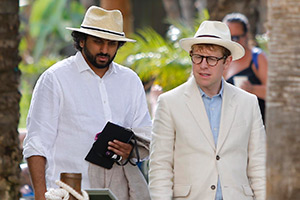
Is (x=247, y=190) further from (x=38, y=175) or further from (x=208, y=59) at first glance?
(x=38, y=175)

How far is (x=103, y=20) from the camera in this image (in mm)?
6102

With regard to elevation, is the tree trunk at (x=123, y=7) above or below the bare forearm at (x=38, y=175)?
above

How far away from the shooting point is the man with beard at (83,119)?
5.76 metres

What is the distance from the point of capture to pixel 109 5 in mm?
16469

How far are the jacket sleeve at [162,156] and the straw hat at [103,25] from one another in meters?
0.81

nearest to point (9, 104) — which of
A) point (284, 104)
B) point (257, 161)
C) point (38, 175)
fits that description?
point (38, 175)

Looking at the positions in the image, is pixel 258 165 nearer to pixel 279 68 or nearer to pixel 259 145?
pixel 259 145

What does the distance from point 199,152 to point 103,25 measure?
1.33m

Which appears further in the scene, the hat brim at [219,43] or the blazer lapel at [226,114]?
the hat brim at [219,43]

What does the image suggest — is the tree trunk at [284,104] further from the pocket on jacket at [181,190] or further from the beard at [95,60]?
the beard at [95,60]

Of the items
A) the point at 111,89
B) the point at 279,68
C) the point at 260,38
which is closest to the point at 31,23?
the point at 260,38

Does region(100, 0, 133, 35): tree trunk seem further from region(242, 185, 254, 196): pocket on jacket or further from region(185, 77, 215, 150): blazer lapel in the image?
region(242, 185, 254, 196): pocket on jacket

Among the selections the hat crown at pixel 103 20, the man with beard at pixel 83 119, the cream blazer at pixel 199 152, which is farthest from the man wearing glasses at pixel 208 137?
the hat crown at pixel 103 20

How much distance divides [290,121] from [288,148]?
125 mm
